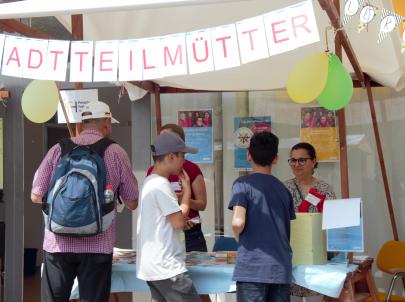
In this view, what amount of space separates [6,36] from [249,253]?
1.62m

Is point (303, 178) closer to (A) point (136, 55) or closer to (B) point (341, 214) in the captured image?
(B) point (341, 214)

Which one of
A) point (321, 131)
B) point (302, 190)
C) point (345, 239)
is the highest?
point (321, 131)

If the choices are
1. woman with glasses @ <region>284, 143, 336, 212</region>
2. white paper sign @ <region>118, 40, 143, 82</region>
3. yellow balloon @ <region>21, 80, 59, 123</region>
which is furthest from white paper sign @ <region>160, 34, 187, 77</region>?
woman with glasses @ <region>284, 143, 336, 212</region>

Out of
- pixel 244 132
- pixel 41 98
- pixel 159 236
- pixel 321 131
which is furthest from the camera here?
pixel 244 132

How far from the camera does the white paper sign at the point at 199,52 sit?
8.84 feet

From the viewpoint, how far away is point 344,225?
3.01m

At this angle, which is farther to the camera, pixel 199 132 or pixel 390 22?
pixel 199 132

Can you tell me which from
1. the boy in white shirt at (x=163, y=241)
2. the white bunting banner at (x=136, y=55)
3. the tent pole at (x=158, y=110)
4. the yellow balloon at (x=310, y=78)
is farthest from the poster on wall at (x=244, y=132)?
the white bunting banner at (x=136, y=55)

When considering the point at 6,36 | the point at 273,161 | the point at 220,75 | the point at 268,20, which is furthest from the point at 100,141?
the point at 220,75

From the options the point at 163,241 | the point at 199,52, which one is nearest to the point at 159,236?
the point at 163,241

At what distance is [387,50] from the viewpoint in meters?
4.03

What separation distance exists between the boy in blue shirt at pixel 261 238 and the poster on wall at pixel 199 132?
2.41 meters

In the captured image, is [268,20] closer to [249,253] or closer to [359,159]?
[249,253]

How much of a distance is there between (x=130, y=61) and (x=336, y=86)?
1139mm
